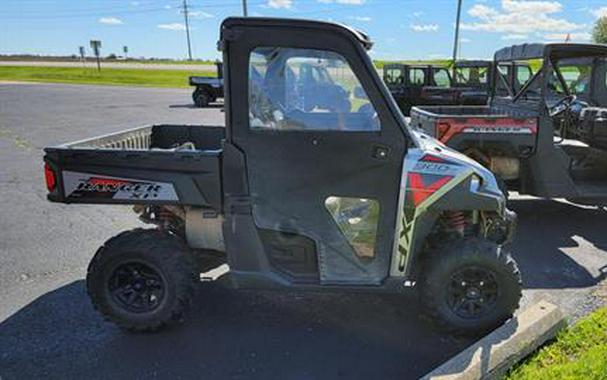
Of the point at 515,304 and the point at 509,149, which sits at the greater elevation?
the point at 509,149

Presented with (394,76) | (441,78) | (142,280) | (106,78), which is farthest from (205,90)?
(106,78)

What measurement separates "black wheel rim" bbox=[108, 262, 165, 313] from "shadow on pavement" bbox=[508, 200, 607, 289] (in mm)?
3163

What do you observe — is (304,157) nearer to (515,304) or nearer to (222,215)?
(222,215)

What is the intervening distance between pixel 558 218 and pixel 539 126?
4.45 feet

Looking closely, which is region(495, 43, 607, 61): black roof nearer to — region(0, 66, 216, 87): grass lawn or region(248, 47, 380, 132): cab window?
region(248, 47, 380, 132): cab window

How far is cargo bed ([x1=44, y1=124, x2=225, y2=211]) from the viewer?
3438 millimetres

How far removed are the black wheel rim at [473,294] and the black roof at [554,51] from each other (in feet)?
11.6

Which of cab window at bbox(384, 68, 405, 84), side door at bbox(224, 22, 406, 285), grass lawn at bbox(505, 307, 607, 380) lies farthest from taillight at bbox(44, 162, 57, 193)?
cab window at bbox(384, 68, 405, 84)

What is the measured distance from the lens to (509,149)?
242 inches

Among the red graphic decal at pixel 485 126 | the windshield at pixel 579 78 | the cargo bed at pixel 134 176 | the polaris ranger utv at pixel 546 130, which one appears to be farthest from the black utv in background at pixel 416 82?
the cargo bed at pixel 134 176

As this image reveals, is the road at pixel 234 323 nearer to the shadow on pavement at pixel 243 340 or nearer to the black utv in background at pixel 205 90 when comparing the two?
the shadow on pavement at pixel 243 340

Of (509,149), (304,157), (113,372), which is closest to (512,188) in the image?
(509,149)

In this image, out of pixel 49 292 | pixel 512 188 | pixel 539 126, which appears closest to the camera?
pixel 49 292

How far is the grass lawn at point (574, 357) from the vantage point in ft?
9.81
